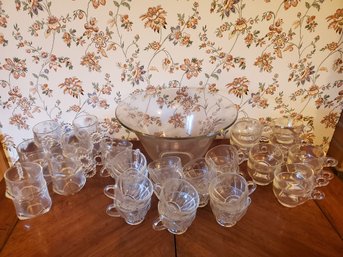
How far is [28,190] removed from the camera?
2.88 ft

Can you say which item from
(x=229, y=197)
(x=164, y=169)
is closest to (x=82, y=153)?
(x=164, y=169)

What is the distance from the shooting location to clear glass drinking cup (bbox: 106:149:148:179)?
3.11 ft

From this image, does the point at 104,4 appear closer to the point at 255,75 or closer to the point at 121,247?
the point at 255,75

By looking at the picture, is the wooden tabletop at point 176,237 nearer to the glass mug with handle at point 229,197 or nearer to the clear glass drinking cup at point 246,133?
the glass mug with handle at point 229,197

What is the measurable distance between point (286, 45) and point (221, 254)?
0.77 m

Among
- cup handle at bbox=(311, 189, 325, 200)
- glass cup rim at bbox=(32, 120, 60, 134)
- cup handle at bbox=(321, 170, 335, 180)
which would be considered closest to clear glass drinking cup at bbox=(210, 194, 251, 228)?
cup handle at bbox=(311, 189, 325, 200)

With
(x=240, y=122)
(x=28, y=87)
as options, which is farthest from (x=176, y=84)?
(x=28, y=87)

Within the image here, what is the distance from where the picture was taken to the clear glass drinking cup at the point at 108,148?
0.99 meters

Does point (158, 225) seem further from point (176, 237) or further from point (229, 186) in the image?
point (229, 186)

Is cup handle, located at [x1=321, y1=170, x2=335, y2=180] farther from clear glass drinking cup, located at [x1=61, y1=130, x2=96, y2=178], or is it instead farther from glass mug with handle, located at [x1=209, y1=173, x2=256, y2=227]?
clear glass drinking cup, located at [x1=61, y1=130, x2=96, y2=178]

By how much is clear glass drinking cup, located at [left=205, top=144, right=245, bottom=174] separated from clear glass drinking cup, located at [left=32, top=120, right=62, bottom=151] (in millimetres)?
599

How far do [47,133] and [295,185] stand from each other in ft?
3.11

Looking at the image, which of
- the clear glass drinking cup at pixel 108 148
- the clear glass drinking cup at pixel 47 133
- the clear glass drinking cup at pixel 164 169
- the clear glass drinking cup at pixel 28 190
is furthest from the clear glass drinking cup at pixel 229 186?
the clear glass drinking cup at pixel 47 133

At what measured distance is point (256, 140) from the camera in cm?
110
